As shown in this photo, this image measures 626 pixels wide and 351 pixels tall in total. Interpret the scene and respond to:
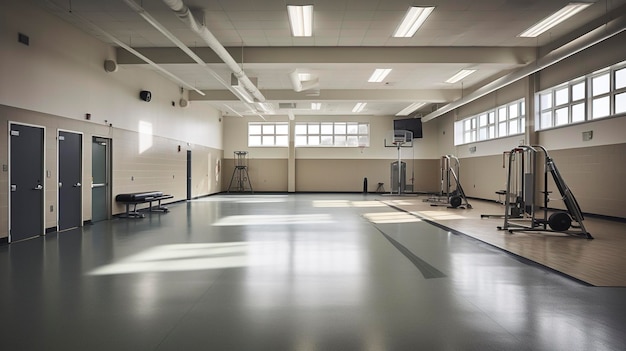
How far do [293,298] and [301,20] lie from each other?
18.4ft

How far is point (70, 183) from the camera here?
7141 millimetres

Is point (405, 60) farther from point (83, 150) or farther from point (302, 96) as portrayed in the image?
point (83, 150)

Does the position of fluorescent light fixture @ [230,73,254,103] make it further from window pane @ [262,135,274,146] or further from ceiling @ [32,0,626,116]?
window pane @ [262,135,274,146]

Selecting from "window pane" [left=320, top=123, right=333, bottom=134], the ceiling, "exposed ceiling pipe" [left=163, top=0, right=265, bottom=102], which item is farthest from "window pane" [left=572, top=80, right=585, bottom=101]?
"window pane" [left=320, top=123, right=333, bottom=134]

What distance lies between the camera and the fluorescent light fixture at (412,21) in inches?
258

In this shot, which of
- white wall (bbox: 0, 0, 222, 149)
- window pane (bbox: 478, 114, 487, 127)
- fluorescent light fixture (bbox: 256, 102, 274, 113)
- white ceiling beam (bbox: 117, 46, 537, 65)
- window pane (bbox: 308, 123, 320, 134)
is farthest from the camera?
window pane (bbox: 308, 123, 320, 134)

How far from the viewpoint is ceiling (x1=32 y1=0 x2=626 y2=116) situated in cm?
649

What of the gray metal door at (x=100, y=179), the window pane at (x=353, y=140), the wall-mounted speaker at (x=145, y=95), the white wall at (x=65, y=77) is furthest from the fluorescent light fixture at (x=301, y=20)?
the window pane at (x=353, y=140)

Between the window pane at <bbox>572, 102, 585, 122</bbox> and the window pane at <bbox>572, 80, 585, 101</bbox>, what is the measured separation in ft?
0.59

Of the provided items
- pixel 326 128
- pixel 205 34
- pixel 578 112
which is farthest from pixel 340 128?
pixel 205 34

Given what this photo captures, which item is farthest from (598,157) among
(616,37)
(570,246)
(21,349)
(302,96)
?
(21,349)

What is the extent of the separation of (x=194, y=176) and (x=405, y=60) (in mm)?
9303

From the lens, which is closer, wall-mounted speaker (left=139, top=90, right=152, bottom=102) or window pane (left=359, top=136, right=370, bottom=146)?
wall-mounted speaker (left=139, top=90, right=152, bottom=102)

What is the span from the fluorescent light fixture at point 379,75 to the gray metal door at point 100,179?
23.7 feet
